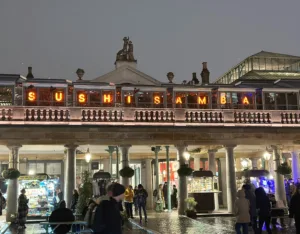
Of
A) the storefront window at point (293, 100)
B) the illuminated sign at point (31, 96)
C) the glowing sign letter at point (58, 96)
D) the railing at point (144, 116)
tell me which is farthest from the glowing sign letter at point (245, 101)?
the illuminated sign at point (31, 96)

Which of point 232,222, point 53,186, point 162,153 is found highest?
point 162,153

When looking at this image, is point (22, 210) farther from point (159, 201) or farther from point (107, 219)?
point (107, 219)

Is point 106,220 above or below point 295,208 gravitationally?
above

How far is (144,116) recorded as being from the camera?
22.8m

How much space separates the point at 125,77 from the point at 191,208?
10.6 m

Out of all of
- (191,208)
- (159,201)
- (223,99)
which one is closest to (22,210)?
(191,208)

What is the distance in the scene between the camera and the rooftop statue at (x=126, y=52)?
3162 cm

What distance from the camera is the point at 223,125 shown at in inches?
928

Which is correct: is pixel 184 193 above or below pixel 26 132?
below

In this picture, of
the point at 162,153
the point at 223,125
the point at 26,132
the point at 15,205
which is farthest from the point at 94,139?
the point at 162,153

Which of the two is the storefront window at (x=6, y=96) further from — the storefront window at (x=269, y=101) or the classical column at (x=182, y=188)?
the storefront window at (x=269, y=101)

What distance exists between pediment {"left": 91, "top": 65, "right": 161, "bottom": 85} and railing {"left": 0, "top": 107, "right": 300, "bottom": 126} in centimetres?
652

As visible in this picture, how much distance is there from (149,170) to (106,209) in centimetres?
2472

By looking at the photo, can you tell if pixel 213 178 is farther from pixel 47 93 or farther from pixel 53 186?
pixel 47 93
